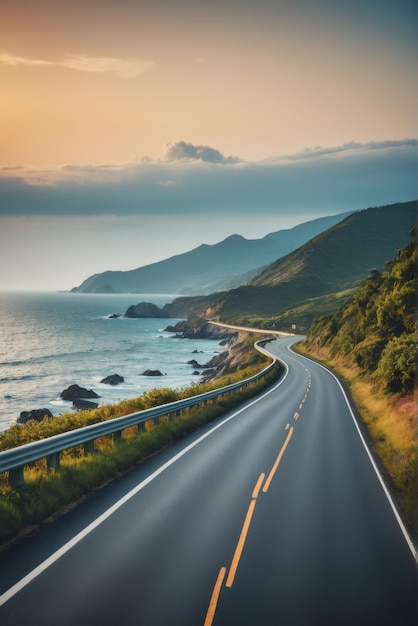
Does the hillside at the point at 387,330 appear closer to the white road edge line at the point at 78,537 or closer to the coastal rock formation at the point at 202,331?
the white road edge line at the point at 78,537

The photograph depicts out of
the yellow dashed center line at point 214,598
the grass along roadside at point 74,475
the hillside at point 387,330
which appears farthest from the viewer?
the hillside at point 387,330

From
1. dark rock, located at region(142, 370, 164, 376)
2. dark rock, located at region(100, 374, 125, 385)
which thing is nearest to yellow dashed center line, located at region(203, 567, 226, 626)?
dark rock, located at region(100, 374, 125, 385)

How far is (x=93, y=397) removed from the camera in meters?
57.5

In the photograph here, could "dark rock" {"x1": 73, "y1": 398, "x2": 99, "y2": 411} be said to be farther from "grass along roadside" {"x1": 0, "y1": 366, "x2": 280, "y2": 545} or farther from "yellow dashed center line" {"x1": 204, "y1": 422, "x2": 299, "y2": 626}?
"yellow dashed center line" {"x1": 204, "y1": 422, "x2": 299, "y2": 626}

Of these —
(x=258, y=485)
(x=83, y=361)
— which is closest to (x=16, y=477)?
(x=258, y=485)

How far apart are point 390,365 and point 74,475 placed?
19805 mm

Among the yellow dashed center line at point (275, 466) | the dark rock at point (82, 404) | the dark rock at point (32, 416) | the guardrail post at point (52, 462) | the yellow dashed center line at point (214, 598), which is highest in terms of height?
the guardrail post at point (52, 462)

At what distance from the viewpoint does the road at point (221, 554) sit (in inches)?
254

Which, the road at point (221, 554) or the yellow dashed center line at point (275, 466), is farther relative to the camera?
the yellow dashed center line at point (275, 466)

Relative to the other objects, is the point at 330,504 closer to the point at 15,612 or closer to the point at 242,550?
the point at 242,550

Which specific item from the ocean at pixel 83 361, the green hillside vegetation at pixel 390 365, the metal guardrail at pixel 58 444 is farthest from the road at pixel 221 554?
the ocean at pixel 83 361

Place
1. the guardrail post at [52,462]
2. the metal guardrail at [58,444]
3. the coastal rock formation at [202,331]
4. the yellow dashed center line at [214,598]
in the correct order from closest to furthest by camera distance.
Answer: the yellow dashed center line at [214,598]
the metal guardrail at [58,444]
the guardrail post at [52,462]
the coastal rock formation at [202,331]

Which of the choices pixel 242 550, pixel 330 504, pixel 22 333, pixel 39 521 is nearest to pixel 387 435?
pixel 330 504

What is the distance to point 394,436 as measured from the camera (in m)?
19.0
